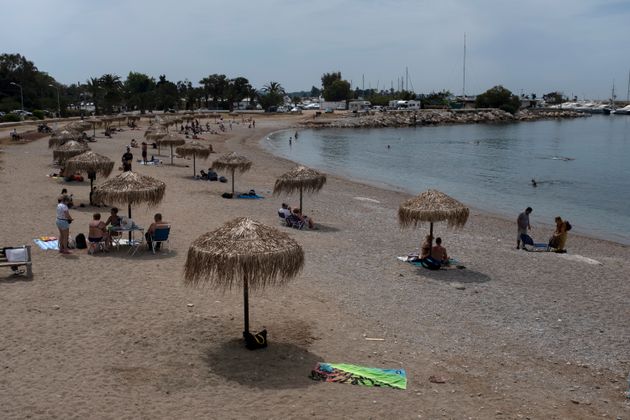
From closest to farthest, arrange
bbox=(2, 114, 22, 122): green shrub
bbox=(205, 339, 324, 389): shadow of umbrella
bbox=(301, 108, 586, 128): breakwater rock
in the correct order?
bbox=(205, 339, 324, 389): shadow of umbrella
bbox=(2, 114, 22, 122): green shrub
bbox=(301, 108, 586, 128): breakwater rock

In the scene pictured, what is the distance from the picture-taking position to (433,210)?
1427 cm

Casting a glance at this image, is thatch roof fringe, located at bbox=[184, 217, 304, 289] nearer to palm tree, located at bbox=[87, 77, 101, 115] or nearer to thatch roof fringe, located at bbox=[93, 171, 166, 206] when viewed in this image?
thatch roof fringe, located at bbox=[93, 171, 166, 206]

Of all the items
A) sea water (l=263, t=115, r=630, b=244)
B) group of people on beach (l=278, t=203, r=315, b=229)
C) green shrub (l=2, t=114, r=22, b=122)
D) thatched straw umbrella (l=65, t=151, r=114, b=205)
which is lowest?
sea water (l=263, t=115, r=630, b=244)

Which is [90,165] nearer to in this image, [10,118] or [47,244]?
[47,244]

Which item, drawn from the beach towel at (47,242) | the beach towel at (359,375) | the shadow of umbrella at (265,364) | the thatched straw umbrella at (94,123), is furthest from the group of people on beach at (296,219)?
the thatched straw umbrella at (94,123)

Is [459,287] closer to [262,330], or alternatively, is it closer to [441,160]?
[262,330]

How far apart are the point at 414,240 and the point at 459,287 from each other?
5.13m

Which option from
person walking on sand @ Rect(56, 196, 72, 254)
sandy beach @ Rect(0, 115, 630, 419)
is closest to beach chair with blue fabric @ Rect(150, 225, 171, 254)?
sandy beach @ Rect(0, 115, 630, 419)

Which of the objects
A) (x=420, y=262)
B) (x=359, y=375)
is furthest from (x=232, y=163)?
(x=359, y=375)

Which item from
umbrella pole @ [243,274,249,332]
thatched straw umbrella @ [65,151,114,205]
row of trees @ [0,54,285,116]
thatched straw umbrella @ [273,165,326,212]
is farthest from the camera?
row of trees @ [0,54,285,116]

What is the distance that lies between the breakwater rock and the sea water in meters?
26.0

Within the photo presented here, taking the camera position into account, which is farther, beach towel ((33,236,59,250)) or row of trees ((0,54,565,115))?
row of trees ((0,54,565,115))

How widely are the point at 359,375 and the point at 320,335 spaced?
1599 millimetres

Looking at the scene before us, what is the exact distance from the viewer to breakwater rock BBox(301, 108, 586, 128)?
112 metres
